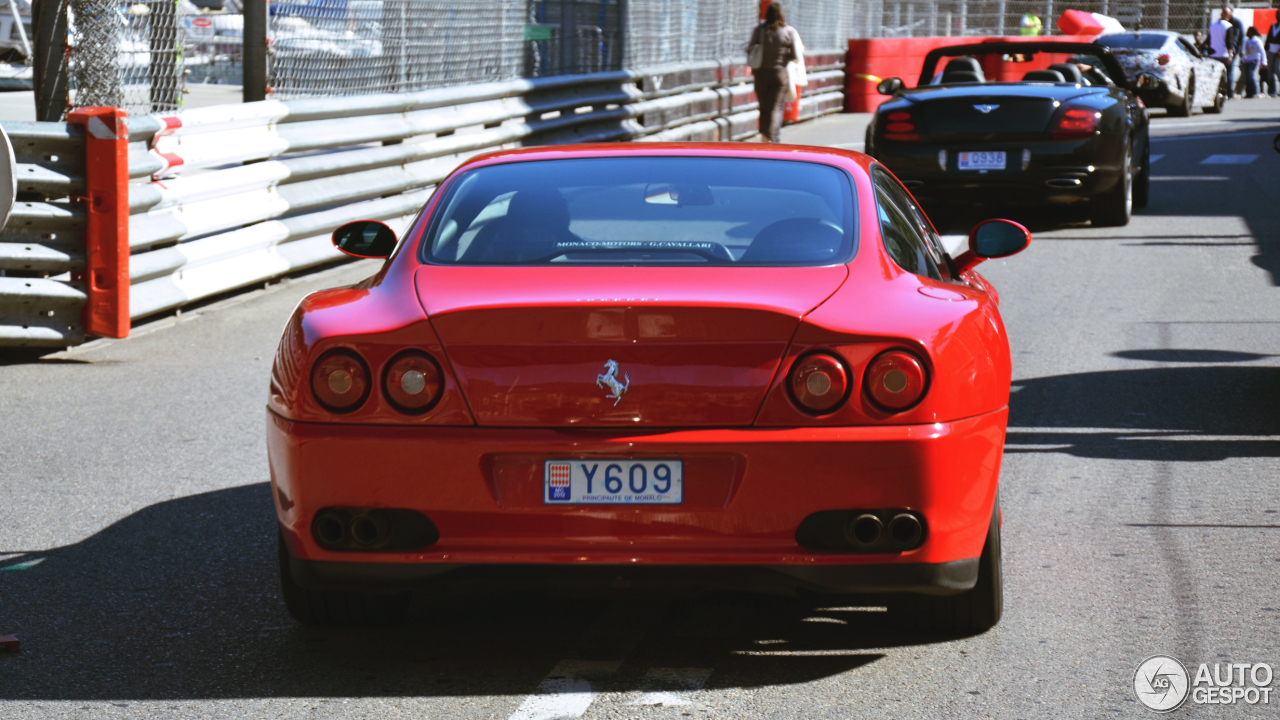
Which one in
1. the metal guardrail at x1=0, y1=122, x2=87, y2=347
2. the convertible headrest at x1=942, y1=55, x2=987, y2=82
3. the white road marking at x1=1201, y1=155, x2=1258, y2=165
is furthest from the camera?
the white road marking at x1=1201, y1=155, x2=1258, y2=165

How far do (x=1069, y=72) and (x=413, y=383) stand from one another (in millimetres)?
11040

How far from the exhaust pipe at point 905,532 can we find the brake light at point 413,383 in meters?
1.06

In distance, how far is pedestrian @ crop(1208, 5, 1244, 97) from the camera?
35750 millimetres

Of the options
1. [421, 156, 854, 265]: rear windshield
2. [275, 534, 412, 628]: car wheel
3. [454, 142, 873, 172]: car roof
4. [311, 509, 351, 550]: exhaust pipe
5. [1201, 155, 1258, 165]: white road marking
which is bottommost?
[275, 534, 412, 628]: car wheel

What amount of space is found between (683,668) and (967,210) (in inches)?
441

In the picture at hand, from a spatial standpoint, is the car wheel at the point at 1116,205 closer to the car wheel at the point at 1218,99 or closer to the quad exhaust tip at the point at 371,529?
the quad exhaust tip at the point at 371,529

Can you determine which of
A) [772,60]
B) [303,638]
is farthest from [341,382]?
[772,60]

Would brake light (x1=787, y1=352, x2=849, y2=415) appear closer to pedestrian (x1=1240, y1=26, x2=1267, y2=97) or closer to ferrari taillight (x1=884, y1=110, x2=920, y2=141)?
ferrari taillight (x1=884, y1=110, x2=920, y2=141)

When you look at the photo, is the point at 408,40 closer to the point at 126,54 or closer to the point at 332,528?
Result: the point at 126,54

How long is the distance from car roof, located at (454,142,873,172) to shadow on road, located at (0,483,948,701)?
125cm

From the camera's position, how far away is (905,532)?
377cm

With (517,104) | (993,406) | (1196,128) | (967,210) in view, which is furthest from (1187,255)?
(1196,128)

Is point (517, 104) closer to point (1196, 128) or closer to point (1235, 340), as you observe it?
point (1235, 340)

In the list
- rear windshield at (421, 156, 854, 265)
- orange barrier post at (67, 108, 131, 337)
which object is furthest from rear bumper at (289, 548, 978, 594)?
orange barrier post at (67, 108, 131, 337)
